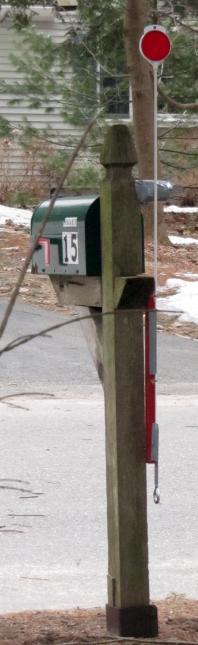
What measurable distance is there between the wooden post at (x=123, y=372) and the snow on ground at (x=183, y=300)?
326 inches

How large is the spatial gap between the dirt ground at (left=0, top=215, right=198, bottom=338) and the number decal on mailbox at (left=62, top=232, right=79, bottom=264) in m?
8.09

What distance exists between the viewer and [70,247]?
3443mm

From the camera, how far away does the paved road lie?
4.98 meters

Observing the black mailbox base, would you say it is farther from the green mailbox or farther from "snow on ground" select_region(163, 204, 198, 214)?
"snow on ground" select_region(163, 204, 198, 214)

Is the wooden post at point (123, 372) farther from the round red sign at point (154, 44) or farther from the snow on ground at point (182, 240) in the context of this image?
the snow on ground at point (182, 240)

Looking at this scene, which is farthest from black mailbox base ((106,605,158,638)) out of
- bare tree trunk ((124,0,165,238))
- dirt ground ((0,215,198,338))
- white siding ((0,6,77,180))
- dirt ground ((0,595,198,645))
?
white siding ((0,6,77,180))

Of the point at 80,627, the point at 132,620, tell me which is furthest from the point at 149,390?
the point at 80,627

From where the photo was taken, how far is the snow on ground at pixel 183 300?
12.1 metres

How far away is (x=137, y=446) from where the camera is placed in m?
3.39

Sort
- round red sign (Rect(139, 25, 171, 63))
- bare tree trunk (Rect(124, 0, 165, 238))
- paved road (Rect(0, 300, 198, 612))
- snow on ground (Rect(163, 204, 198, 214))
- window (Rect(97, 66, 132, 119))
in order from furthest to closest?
snow on ground (Rect(163, 204, 198, 214)), window (Rect(97, 66, 132, 119)), bare tree trunk (Rect(124, 0, 165, 238)), round red sign (Rect(139, 25, 171, 63)), paved road (Rect(0, 300, 198, 612))

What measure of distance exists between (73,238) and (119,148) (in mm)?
281

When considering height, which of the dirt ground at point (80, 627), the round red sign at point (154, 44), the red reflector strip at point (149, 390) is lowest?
the dirt ground at point (80, 627)

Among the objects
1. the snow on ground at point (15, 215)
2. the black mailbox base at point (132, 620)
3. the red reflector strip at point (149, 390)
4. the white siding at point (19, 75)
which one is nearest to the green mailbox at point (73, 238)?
the red reflector strip at point (149, 390)

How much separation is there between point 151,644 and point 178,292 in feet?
31.4
